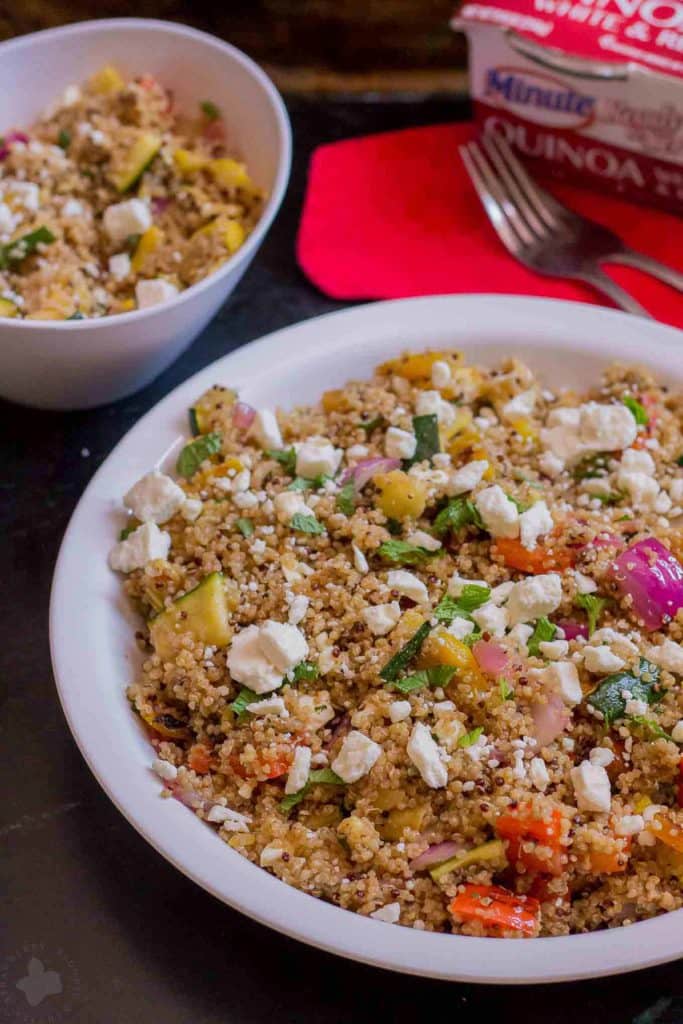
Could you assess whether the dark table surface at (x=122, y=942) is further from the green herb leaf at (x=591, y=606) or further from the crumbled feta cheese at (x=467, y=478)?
the crumbled feta cheese at (x=467, y=478)

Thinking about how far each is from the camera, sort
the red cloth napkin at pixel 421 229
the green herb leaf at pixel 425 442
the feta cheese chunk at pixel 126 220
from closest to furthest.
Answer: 1. the green herb leaf at pixel 425 442
2. the feta cheese chunk at pixel 126 220
3. the red cloth napkin at pixel 421 229

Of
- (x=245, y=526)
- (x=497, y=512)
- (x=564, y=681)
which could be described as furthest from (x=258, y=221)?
(x=564, y=681)

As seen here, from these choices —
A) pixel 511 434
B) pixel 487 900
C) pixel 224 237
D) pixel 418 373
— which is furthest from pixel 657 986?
pixel 224 237

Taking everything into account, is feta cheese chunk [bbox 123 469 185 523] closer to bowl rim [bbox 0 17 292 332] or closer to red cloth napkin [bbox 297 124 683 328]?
bowl rim [bbox 0 17 292 332]

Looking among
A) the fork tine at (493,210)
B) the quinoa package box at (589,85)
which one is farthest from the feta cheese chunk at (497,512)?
the quinoa package box at (589,85)

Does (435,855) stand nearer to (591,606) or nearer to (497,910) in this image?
(497,910)

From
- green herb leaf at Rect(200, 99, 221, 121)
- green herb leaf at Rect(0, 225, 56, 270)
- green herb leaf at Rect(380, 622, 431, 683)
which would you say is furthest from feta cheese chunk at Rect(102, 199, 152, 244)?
green herb leaf at Rect(380, 622, 431, 683)

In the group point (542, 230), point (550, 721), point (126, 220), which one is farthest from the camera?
point (542, 230)
